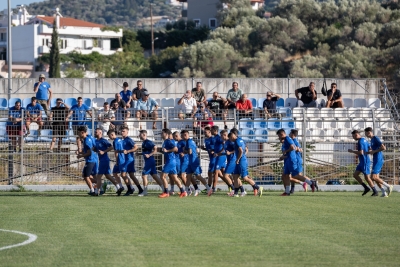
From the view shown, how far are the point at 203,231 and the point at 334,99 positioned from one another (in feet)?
56.0

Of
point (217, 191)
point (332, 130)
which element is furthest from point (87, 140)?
point (332, 130)

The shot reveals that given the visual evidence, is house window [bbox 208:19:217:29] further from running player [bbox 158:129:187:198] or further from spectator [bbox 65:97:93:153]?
running player [bbox 158:129:187:198]

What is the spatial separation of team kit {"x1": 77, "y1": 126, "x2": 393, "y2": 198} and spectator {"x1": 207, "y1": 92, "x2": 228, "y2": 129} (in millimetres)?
3701

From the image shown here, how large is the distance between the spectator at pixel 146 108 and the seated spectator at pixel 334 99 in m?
6.44

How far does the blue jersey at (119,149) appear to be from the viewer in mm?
22312

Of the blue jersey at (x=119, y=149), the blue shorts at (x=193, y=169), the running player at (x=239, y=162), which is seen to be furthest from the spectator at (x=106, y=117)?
the running player at (x=239, y=162)

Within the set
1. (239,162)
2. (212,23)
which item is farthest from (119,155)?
(212,23)

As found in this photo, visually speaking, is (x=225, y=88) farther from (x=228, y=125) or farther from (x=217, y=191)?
(x=217, y=191)

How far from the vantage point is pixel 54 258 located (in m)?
10.9

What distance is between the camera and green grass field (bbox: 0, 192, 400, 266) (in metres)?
10.9

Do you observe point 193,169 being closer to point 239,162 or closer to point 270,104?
point 239,162

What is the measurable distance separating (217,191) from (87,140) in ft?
14.7

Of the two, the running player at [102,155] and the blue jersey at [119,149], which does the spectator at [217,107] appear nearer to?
the blue jersey at [119,149]

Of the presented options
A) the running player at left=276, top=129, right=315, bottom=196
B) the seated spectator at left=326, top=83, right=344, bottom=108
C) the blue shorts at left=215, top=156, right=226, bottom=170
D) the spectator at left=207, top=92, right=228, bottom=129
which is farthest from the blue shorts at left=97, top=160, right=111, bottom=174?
the seated spectator at left=326, top=83, right=344, bottom=108
